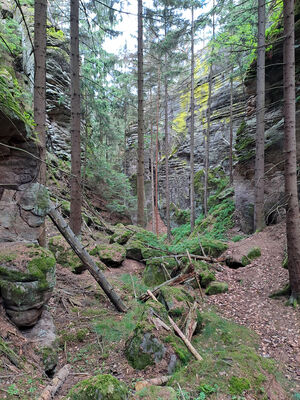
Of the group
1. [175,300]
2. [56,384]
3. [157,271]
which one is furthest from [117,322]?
[157,271]

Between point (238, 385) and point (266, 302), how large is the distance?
351 cm

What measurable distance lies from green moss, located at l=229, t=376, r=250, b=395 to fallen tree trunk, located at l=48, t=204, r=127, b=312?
3.07m

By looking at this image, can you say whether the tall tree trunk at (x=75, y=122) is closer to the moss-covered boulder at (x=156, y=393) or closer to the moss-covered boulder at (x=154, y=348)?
the moss-covered boulder at (x=154, y=348)

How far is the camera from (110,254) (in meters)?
8.59

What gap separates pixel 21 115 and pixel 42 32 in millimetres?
3396

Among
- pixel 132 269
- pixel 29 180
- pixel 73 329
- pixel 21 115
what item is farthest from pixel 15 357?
pixel 132 269

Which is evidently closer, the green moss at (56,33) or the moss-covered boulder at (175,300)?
the moss-covered boulder at (175,300)

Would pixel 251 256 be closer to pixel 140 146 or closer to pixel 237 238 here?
pixel 237 238

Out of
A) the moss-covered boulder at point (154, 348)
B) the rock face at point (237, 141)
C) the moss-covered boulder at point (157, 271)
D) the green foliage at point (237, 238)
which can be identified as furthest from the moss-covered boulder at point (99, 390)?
the green foliage at point (237, 238)

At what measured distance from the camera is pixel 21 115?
3920 millimetres

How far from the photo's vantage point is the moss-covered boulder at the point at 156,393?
2.85m

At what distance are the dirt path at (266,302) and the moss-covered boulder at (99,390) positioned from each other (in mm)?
3050

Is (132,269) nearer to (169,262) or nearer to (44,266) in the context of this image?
(169,262)

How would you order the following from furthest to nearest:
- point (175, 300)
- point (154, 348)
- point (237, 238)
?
1. point (237, 238)
2. point (175, 300)
3. point (154, 348)
